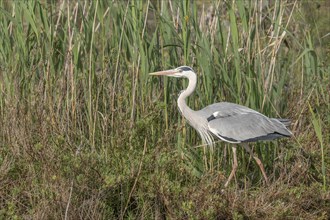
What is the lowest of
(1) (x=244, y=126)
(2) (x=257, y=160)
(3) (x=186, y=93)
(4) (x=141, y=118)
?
(2) (x=257, y=160)

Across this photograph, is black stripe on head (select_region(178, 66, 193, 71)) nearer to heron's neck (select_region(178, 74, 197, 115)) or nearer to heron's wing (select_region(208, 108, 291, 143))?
heron's neck (select_region(178, 74, 197, 115))

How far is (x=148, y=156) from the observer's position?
4.37 metres

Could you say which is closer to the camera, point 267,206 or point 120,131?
point 267,206

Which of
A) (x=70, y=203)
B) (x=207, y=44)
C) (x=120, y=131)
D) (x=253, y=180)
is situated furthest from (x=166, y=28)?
(x=70, y=203)

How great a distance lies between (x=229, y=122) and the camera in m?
4.97

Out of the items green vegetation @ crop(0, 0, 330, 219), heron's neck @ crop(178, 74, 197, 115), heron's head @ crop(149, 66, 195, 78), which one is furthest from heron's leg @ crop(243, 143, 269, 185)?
heron's head @ crop(149, 66, 195, 78)

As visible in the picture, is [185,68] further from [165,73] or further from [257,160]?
[257,160]

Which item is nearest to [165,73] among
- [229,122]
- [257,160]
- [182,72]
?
[182,72]

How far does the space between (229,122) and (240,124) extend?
7cm

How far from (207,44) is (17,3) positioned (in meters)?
1.32

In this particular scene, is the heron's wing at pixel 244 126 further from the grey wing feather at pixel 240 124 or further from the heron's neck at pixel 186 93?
the heron's neck at pixel 186 93

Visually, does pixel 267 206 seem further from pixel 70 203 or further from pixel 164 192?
pixel 70 203

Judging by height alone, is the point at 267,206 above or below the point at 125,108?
below

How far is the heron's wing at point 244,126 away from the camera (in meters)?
4.77
